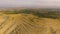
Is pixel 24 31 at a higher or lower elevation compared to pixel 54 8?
lower

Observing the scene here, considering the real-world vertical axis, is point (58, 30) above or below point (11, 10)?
below

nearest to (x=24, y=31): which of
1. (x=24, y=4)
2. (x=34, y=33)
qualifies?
(x=34, y=33)

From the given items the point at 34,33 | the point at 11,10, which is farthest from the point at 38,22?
the point at 11,10

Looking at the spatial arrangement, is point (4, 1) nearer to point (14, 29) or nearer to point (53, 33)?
point (14, 29)

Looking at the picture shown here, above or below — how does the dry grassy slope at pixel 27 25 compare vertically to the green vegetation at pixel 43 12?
below

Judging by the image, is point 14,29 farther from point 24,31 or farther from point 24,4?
point 24,4

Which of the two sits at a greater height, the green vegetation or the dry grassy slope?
the green vegetation
